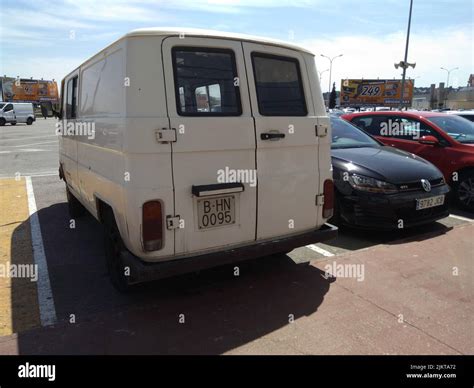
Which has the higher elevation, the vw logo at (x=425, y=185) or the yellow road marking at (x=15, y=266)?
the vw logo at (x=425, y=185)

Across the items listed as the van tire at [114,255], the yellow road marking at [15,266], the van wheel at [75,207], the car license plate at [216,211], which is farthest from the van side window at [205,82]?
the van wheel at [75,207]

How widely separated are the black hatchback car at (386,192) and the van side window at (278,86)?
1.83 meters

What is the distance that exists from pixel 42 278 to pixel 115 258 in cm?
102

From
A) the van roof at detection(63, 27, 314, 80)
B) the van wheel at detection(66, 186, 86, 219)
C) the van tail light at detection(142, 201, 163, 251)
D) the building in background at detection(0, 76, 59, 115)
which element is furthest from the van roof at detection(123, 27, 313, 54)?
the building in background at detection(0, 76, 59, 115)

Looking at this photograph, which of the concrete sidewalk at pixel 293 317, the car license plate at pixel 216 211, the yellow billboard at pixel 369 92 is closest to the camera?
the concrete sidewalk at pixel 293 317

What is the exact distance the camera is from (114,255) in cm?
378

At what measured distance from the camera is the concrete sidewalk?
296cm

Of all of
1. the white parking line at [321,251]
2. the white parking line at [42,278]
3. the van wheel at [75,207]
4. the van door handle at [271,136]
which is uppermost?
the van door handle at [271,136]

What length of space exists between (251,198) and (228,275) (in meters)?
1.14

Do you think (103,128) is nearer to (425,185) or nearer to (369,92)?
(425,185)

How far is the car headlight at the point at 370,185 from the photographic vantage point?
Answer: 16.8 ft

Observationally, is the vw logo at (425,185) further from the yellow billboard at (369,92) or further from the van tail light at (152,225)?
the yellow billboard at (369,92)

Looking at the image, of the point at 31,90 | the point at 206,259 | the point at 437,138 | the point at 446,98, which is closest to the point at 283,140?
the point at 206,259
